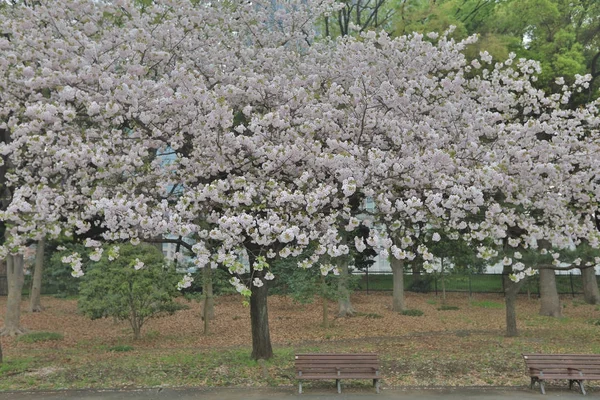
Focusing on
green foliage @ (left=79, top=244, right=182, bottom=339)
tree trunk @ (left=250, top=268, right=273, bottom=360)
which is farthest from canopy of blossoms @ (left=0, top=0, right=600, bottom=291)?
green foliage @ (left=79, top=244, right=182, bottom=339)

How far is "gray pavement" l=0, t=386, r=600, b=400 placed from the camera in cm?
909

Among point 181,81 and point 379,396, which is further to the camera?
point 181,81

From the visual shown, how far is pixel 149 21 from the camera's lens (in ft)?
38.0

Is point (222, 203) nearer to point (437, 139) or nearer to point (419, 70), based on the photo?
point (437, 139)

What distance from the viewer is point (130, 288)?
53.8 ft

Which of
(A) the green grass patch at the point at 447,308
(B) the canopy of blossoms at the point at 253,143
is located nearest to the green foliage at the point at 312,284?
(A) the green grass patch at the point at 447,308

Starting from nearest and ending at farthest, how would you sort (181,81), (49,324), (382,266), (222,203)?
(222,203) → (181,81) → (49,324) → (382,266)

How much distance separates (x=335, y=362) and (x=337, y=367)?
0.11 meters

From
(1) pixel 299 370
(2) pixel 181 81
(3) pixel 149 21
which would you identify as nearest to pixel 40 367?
(1) pixel 299 370

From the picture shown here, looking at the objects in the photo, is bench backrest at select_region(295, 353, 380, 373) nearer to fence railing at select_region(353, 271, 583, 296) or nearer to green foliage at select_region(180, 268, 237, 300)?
green foliage at select_region(180, 268, 237, 300)

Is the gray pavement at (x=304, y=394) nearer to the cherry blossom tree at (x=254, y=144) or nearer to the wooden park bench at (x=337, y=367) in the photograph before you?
the wooden park bench at (x=337, y=367)

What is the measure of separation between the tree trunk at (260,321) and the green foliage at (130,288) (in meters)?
5.83

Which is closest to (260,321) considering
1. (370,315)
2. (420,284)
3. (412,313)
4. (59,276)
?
(370,315)

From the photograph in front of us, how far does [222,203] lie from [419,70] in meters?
5.29
